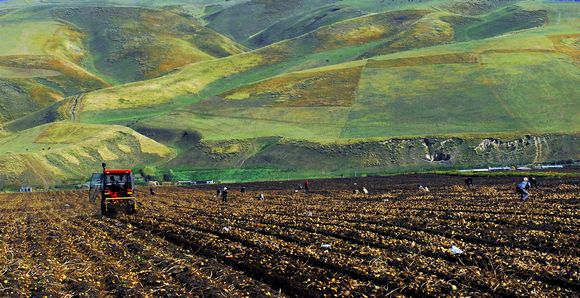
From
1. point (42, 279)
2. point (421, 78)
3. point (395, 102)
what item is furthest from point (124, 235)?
point (421, 78)

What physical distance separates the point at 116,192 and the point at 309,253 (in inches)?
930

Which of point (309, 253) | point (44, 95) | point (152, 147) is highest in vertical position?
point (309, 253)

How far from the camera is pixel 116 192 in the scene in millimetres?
43312

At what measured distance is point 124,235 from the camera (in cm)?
3020

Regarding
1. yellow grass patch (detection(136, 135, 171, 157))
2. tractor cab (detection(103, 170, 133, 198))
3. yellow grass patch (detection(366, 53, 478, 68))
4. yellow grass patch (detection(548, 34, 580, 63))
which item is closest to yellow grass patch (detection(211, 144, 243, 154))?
yellow grass patch (detection(136, 135, 171, 157))

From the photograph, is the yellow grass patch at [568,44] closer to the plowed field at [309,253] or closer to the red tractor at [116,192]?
the plowed field at [309,253]

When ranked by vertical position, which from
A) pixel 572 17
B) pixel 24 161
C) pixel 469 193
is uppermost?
pixel 572 17

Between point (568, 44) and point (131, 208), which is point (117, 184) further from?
point (568, 44)

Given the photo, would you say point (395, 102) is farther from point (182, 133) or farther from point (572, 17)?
point (572, 17)

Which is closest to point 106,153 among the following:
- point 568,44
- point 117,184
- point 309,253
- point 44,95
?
point 117,184

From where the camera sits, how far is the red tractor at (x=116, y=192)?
42.5 m

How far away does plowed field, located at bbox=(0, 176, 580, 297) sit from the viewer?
17.7 meters

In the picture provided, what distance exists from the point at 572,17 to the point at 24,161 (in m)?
156

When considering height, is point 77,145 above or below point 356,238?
below
